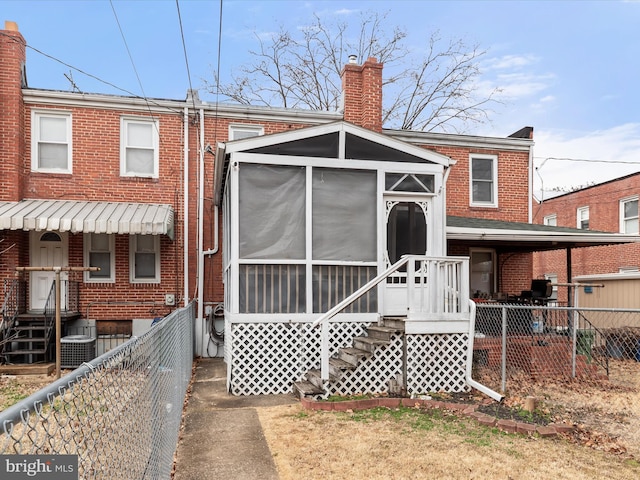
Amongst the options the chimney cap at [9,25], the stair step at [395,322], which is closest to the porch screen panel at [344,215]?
the stair step at [395,322]

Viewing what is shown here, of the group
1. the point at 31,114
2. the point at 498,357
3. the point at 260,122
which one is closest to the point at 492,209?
the point at 498,357

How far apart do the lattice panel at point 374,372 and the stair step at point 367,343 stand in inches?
4.1

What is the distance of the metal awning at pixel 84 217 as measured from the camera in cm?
1032

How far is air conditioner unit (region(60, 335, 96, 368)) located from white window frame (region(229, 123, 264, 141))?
6.23 metres

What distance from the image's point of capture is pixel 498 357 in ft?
32.8

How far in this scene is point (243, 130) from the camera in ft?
43.9

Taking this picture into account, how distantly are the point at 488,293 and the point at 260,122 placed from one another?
809 centimetres

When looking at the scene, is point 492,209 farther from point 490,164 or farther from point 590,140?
point 590,140

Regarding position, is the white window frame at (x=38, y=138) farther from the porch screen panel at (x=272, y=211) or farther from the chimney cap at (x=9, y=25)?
the porch screen panel at (x=272, y=211)

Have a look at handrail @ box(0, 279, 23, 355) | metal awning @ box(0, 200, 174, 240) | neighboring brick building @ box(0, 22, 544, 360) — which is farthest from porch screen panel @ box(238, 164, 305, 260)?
handrail @ box(0, 279, 23, 355)

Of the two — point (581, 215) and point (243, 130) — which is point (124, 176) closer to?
point (243, 130)

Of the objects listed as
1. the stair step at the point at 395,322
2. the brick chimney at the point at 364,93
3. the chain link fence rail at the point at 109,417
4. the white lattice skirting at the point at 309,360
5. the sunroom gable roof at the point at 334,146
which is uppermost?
the brick chimney at the point at 364,93

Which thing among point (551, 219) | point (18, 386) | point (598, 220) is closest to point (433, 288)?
point (18, 386)

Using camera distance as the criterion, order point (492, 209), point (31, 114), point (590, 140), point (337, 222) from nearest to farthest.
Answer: point (337, 222)
point (31, 114)
point (492, 209)
point (590, 140)
